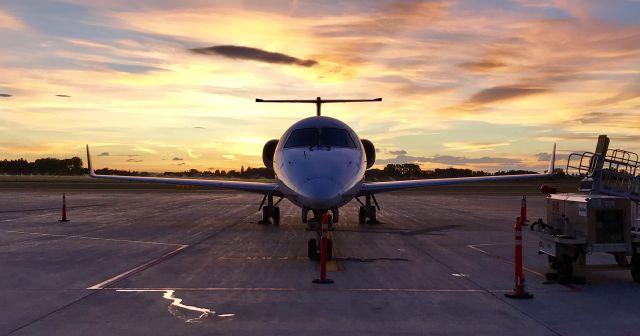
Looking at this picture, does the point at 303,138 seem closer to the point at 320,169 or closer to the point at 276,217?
the point at 320,169

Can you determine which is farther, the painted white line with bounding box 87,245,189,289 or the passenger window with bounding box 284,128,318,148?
the passenger window with bounding box 284,128,318,148

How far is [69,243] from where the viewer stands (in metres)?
13.8

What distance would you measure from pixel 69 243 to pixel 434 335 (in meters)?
11.0

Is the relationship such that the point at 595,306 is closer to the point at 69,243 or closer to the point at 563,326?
the point at 563,326

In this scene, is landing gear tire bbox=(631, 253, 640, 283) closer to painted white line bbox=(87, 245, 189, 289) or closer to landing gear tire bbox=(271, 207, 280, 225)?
painted white line bbox=(87, 245, 189, 289)

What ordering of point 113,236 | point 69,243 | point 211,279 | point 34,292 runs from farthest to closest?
point 113,236, point 69,243, point 211,279, point 34,292

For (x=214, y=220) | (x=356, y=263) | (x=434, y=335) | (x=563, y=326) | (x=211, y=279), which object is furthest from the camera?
(x=214, y=220)

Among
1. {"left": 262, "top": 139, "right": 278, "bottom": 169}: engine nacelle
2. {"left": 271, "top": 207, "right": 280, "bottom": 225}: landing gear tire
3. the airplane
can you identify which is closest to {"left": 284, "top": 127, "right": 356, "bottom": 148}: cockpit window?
the airplane

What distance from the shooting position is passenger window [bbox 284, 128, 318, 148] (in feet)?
46.4

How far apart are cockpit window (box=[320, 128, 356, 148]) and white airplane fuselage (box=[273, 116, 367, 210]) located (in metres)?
0.06

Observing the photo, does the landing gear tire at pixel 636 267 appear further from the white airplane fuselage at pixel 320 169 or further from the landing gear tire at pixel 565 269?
the white airplane fuselage at pixel 320 169

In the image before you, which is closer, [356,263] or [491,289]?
[491,289]

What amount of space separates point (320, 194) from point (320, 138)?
12.0 feet

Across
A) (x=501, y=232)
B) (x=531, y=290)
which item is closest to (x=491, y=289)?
(x=531, y=290)
